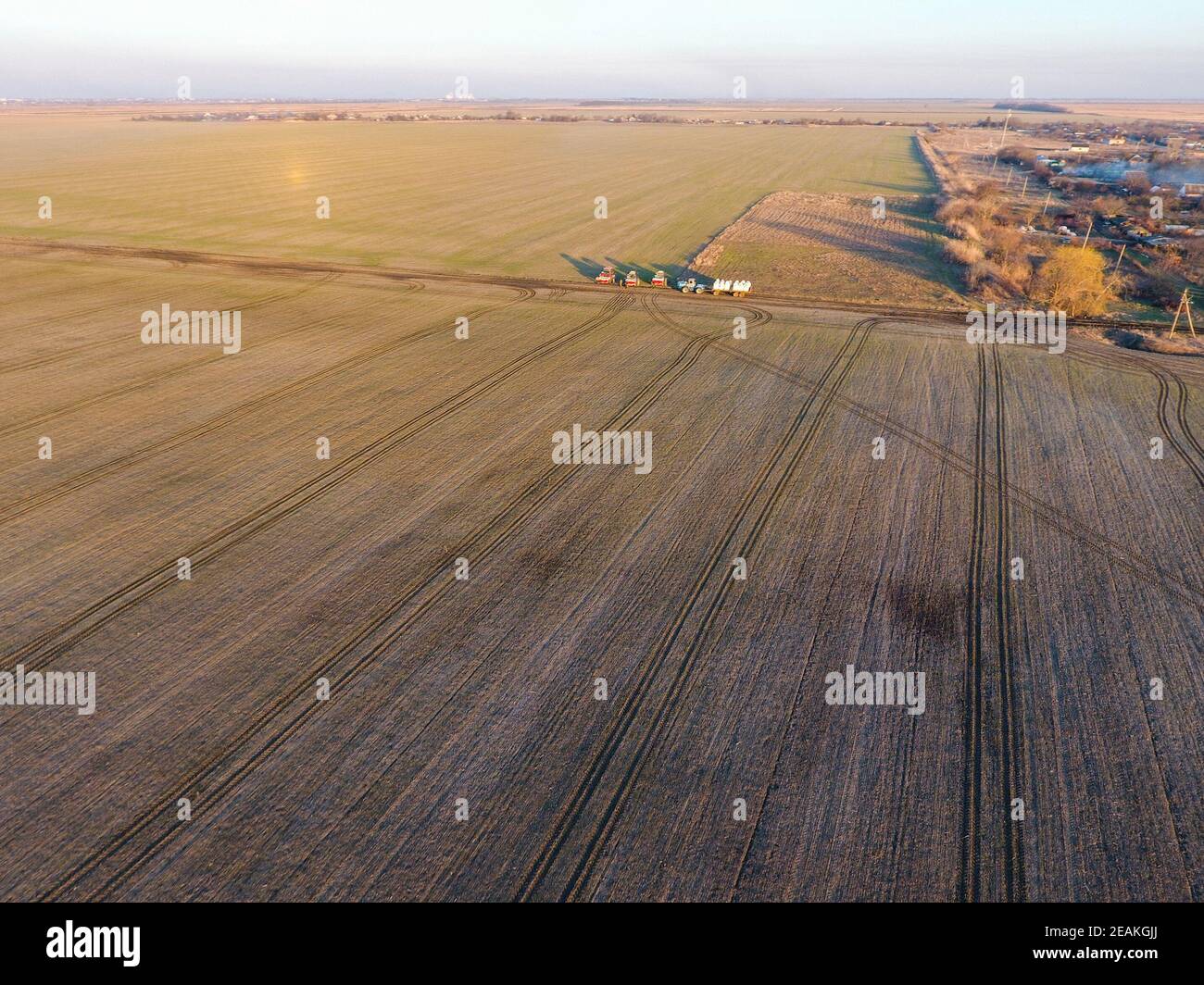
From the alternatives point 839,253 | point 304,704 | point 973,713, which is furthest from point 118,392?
point 839,253

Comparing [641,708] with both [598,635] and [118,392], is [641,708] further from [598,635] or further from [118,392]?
[118,392]

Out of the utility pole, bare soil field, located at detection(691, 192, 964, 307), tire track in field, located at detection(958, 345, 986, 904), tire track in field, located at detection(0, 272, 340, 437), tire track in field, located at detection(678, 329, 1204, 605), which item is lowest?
tire track in field, located at detection(958, 345, 986, 904)

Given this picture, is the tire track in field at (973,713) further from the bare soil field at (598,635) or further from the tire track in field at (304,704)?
the tire track in field at (304,704)

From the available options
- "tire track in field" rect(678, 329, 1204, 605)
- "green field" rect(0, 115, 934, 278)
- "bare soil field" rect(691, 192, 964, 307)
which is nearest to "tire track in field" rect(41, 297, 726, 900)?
"tire track in field" rect(678, 329, 1204, 605)

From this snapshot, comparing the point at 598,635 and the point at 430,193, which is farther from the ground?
the point at 430,193

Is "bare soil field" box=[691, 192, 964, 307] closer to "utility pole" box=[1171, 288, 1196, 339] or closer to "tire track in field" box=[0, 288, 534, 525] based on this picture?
"utility pole" box=[1171, 288, 1196, 339]

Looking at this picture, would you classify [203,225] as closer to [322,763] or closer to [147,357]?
[147,357]

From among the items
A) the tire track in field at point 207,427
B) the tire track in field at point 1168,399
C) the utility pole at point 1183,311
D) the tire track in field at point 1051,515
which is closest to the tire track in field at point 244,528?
the tire track in field at point 207,427
